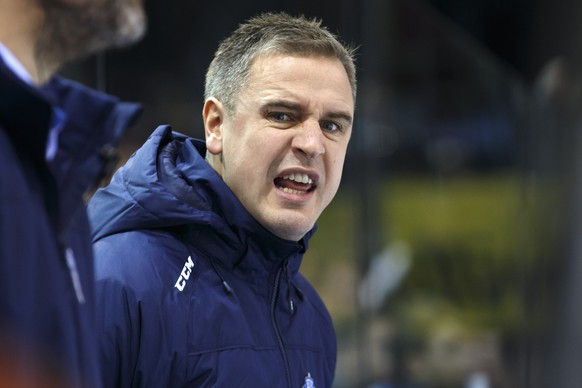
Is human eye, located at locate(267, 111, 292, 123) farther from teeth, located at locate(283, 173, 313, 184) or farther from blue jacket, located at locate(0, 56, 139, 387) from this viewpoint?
blue jacket, located at locate(0, 56, 139, 387)

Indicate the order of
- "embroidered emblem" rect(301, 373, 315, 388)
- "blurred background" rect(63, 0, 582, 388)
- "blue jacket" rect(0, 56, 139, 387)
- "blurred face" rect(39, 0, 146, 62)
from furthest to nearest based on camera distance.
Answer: "blurred background" rect(63, 0, 582, 388)
"embroidered emblem" rect(301, 373, 315, 388)
"blurred face" rect(39, 0, 146, 62)
"blue jacket" rect(0, 56, 139, 387)

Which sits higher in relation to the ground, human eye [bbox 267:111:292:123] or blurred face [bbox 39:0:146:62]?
human eye [bbox 267:111:292:123]

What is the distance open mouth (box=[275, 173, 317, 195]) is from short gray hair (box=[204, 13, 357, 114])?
0.23m

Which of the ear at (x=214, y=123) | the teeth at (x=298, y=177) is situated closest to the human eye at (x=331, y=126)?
the teeth at (x=298, y=177)

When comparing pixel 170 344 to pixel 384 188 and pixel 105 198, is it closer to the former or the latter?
pixel 105 198

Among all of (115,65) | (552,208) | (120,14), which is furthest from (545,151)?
(120,14)

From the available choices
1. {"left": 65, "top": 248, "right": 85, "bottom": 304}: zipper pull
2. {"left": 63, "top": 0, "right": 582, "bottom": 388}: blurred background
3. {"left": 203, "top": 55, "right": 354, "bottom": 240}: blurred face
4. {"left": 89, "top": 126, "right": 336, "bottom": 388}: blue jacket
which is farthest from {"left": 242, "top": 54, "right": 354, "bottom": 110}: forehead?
{"left": 63, "top": 0, "right": 582, "bottom": 388}: blurred background

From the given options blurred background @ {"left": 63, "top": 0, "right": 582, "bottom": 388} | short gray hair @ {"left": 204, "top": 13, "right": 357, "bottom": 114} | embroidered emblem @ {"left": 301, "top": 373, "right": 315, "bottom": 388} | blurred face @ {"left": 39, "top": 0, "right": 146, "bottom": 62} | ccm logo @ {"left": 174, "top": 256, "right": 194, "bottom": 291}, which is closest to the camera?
blurred face @ {"left": 39, "top": 0, "right": 146, "bottom": 62}

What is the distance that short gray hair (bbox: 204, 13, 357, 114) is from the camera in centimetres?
253

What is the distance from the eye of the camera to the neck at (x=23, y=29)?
1.39 metres

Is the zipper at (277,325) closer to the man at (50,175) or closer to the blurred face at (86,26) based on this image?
the man at (50,175)

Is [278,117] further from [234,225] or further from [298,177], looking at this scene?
[234,225]

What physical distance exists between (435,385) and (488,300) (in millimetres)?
754

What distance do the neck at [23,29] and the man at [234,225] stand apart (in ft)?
2.78
